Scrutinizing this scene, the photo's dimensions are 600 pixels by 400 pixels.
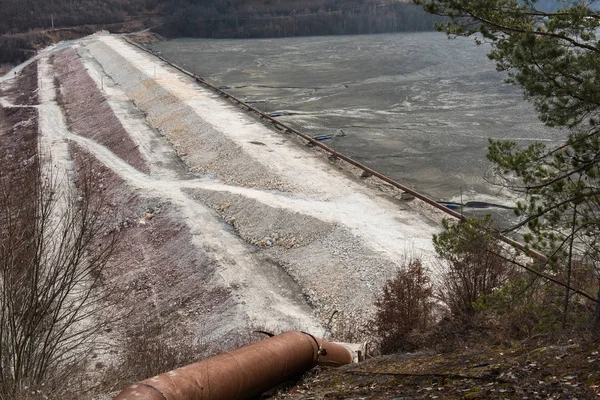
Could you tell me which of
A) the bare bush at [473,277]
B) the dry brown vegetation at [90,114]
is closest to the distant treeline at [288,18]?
the dry brown vegetation at [90,114]

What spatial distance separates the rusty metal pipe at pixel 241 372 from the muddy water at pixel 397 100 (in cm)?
1397

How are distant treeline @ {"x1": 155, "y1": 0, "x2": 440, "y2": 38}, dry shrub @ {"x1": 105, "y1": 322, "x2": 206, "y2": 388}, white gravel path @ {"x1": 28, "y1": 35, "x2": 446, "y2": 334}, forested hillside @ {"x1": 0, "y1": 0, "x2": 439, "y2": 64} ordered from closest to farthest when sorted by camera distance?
dry shrub @ {"x1": 105, "y1": 322, "x2": 206, "y2": 388} → white gravel path @ {"x1": 28, "y1": 35, "x2": 446, "y2": 334} → forested hillside @ {"x1": 0, "y1": 0, "x2": 439, "y2": 64} → distant treeline @ {"x1": 155, "y1": 0, "x2": 440, "y2": 38}

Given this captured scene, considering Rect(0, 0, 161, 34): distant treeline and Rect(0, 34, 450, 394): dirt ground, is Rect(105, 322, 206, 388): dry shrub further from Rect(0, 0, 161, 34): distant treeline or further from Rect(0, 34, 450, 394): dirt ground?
Rect(0, 0, 161, 34): distant treeline

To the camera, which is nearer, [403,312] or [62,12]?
[403,312]

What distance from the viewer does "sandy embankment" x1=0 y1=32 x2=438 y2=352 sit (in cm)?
1627

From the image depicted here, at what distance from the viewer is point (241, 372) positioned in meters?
8.24

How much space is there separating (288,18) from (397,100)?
4779 cm

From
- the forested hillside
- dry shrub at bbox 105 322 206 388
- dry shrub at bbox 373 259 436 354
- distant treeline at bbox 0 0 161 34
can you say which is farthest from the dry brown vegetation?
the forested hillside

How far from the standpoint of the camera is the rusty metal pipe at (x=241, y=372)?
7336mm

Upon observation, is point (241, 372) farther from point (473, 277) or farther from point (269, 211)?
point (269, 211)

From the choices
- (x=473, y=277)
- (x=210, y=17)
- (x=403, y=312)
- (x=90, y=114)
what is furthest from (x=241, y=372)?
(x=210, y=17)

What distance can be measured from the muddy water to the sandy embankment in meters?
3.47

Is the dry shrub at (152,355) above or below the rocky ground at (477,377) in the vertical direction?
below

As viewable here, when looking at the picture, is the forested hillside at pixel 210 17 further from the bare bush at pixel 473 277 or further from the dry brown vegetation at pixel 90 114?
the bare bush at pixel 473 277
